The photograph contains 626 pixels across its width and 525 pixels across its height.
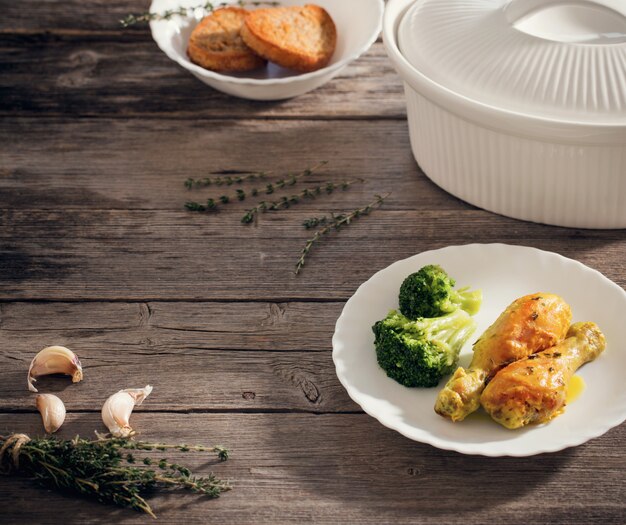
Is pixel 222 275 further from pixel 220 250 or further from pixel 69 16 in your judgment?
pixel 69 16

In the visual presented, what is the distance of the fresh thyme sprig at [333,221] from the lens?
193 centimetres

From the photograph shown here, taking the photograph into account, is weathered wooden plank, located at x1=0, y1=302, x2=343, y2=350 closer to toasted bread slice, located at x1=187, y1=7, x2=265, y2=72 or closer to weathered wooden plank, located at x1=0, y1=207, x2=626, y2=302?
weathered wooden plank, located at x1=0, y1=207, x2=626, y2=302

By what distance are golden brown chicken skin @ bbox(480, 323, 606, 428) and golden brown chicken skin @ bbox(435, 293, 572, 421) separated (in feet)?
0.08

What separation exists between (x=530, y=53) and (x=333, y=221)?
21.7 inches

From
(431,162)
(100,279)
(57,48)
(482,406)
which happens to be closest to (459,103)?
(431,162)

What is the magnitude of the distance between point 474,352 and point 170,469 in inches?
21.0

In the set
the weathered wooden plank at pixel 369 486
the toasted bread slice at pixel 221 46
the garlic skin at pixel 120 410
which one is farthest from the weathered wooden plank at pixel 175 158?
the weathered wooden plank at pixel 369 486

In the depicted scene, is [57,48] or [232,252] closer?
[232,252]

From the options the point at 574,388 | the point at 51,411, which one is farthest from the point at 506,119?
the point at 51,411

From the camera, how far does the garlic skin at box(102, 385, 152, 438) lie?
4.95ft

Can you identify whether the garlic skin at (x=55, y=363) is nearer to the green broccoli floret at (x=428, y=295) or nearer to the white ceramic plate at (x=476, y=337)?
the white ceramic plate at (x=476, y=337)

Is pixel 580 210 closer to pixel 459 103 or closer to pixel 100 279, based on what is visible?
pixel 459 103

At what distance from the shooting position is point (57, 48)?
2.64m

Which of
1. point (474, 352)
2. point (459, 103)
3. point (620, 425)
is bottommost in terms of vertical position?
point (620, 425)
